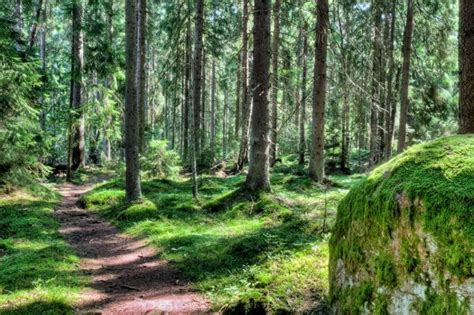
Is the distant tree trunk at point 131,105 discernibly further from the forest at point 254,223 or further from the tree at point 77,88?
the tree at point 77,88

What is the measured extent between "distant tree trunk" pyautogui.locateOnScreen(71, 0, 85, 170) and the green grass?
6.93m

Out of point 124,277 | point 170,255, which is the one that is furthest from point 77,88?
point 124,277

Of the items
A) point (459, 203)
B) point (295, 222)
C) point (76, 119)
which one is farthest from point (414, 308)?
point (76, 119)

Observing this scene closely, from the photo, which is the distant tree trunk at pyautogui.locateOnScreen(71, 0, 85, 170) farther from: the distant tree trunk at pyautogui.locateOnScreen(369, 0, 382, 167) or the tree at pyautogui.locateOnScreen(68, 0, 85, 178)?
the distant tree trunk at pyautogui.locateOnScreen(369, 0, 382, 167)

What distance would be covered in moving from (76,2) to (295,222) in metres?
14.3

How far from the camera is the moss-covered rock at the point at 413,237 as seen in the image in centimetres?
298

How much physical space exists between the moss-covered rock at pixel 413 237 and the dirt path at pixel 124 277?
2.43 metres

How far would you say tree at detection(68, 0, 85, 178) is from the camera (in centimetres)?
1758

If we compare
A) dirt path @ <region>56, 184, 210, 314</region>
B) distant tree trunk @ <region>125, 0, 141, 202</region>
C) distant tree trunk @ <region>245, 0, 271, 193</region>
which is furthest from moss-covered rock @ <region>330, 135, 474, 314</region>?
distant tree trunk @ <region>125, 0, 141, 202</region>

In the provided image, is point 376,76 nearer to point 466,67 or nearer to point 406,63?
point 406,63

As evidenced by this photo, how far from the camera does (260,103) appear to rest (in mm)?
10859

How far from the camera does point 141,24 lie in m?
18.4

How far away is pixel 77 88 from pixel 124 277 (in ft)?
54.2

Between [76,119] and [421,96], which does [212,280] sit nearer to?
[76,119]
